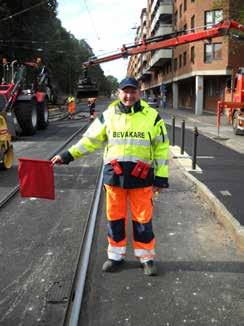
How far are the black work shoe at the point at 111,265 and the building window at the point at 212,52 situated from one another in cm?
4065

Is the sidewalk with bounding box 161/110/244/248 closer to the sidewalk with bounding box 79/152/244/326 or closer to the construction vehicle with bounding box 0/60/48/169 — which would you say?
the sidewalk with bounding box 79/152/244/326

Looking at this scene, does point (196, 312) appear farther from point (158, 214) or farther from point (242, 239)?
point (158, 214)

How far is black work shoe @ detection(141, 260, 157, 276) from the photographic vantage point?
18.0ft

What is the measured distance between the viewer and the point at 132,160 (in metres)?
5.39

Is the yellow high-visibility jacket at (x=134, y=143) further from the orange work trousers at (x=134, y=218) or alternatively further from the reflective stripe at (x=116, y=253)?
the reflective stripe at (x=116, y=253)

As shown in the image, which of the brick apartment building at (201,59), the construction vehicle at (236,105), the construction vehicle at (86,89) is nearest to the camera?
the construction vehicle at (236,105)

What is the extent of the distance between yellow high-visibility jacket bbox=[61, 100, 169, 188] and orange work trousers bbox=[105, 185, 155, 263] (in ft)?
0.37

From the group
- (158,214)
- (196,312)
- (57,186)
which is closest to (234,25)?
(57,186)

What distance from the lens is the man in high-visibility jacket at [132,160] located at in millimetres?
5375

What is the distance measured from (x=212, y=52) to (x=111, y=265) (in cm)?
4191

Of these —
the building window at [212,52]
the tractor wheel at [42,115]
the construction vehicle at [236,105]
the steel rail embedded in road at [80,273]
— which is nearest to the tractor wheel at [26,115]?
the tractor wheel at [42,115]

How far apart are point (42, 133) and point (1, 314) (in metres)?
19.1

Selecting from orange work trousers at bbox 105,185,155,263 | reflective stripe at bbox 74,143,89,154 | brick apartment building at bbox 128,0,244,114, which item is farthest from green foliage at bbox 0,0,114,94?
orange work trousers at bbox 105,185,155,263

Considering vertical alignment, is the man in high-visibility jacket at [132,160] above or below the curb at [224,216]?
above
